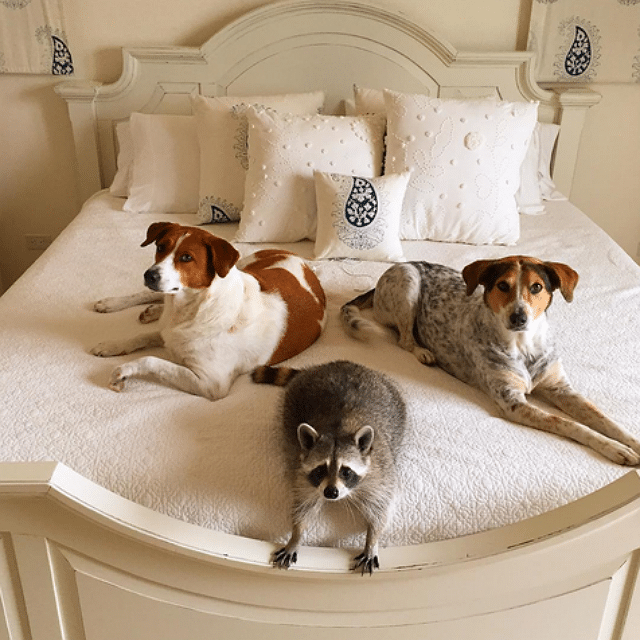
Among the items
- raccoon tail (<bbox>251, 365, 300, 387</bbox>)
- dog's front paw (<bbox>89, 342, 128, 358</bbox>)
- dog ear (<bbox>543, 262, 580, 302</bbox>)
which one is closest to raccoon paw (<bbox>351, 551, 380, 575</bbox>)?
raccoon tail (<bbox>251, 365, 300, 387</bbox>)

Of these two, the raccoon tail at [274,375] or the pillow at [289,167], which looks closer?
the raccoon tail at [274,375]

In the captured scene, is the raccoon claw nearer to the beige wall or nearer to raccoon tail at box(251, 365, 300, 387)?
raccoon tail at box(251, 365, 300, 387)

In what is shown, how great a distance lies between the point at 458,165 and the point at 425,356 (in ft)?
3.29

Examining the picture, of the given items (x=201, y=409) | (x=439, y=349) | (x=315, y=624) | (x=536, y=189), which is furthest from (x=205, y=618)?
(x=536, y=189)

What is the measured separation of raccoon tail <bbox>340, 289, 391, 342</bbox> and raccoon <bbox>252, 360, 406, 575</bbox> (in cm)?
40

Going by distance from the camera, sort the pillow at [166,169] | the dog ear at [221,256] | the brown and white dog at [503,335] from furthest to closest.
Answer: the pillow at [166,169]
the dog ear at [221,256]
the brown and white dog at [503,335]

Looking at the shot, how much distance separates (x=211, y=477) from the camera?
140 cm

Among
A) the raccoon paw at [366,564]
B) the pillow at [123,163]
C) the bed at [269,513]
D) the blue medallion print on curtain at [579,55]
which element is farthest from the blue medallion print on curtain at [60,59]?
the raccoon paw at [366,564]

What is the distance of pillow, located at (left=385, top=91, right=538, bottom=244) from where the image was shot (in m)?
2.59

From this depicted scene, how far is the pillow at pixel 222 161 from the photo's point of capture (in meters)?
2.78

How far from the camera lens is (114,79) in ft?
10.4

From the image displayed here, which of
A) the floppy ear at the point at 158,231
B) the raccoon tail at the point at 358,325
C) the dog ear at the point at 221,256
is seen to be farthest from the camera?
the raccoon tail at the point at 358,325

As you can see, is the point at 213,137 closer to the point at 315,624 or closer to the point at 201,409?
the point at 201,409

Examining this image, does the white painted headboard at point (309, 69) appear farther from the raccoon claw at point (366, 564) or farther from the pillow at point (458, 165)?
the raccoon claw at point (366, 564)
